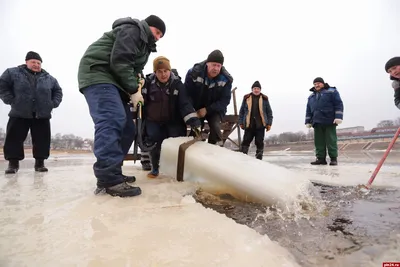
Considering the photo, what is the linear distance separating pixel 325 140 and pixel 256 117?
1464mm

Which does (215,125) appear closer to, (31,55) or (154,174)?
(154,174)

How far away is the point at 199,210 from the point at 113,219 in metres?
0.47

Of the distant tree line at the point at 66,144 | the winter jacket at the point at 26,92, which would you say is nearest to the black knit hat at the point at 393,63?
the winter jacket at the point at 26,92

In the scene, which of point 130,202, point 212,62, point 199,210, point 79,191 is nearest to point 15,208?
point 79,191

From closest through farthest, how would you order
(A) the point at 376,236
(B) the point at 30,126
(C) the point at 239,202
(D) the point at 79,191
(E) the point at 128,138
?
(A) the point at 376,236 → (C) the point at 239,202 → (D) the point at 79,191 → (E) the point at 128,138 → (B) the point at 30,126

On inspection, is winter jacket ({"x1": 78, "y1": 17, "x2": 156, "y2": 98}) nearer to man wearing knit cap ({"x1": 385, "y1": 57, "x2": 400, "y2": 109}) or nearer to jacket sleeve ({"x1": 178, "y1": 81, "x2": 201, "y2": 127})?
jacket sleeve ({"x1": 178, "y1": 81, "x2": 201, "y2": 127})

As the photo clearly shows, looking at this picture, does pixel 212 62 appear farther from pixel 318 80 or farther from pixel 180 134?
pixel 318 80

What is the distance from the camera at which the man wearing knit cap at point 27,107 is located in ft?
10.9

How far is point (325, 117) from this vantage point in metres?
4.95

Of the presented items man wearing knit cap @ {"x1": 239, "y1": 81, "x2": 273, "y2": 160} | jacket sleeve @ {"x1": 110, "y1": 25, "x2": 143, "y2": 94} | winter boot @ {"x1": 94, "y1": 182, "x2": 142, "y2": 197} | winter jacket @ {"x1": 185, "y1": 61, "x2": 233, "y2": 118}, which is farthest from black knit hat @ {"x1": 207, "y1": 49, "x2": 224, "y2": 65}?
man wearing knit cap @ {"x1": 239, "y1": 81, "x2": 273, "y2": 160}

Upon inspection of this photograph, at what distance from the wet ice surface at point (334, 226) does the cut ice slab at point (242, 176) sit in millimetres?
79

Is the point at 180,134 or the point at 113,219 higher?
the point at 180,134

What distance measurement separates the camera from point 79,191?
6.69 ft

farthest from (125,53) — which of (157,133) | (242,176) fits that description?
(242,176)
